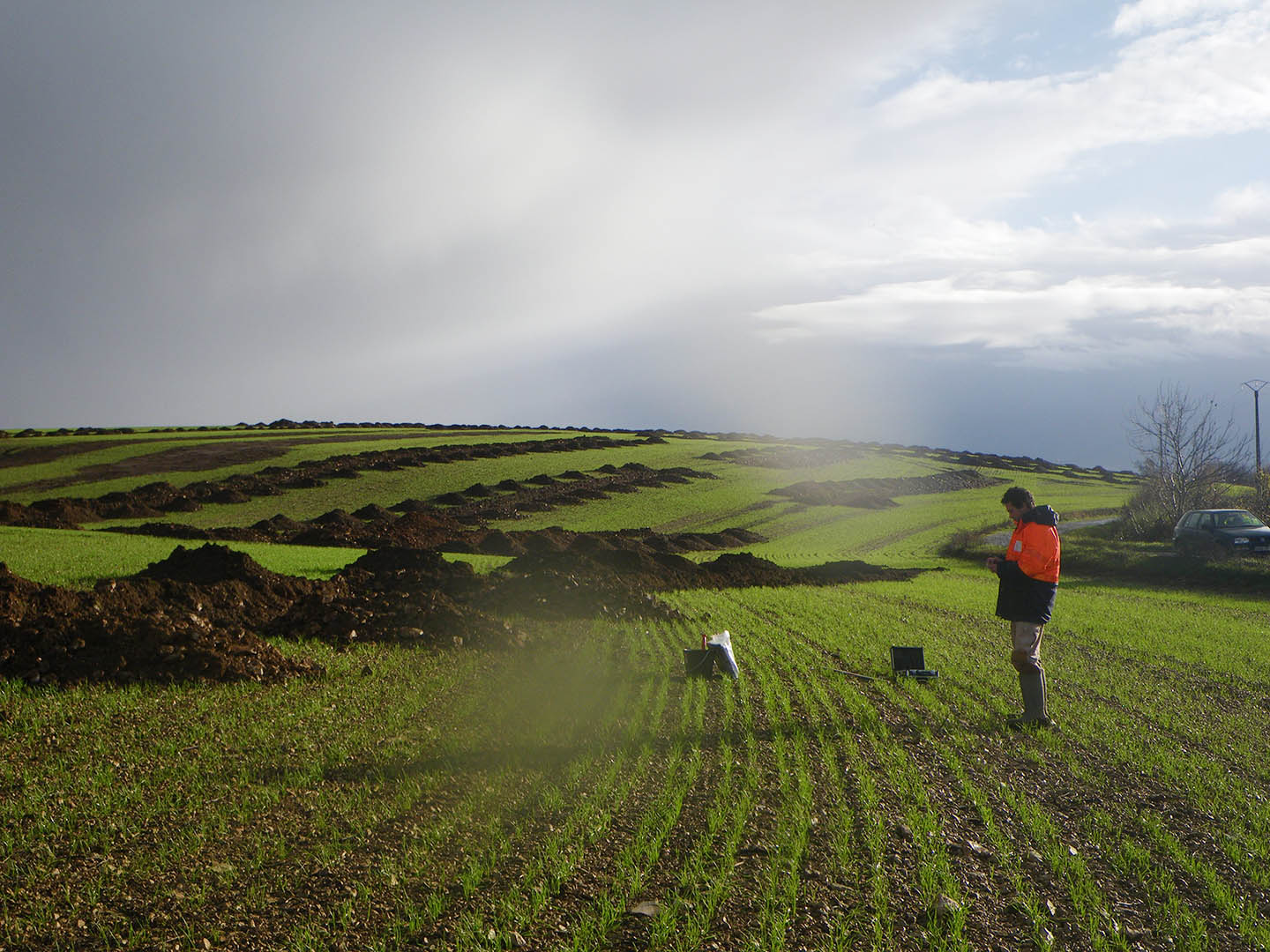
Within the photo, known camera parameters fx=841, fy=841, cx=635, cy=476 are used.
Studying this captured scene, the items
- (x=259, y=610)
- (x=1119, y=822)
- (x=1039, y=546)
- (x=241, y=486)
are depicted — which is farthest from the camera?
(x=241, y=486)

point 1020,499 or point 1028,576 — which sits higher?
point 1020,499

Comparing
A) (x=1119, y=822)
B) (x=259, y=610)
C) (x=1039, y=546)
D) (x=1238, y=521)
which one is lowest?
(x=1119, y=822)

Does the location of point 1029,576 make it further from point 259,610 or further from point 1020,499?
point 259,610

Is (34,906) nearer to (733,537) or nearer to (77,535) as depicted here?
(77,535)

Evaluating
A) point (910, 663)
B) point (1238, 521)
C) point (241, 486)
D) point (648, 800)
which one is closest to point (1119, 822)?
point (648, 800)

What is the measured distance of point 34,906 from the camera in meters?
6.26

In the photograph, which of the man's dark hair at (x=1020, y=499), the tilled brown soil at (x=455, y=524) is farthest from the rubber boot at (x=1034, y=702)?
the tilled brown soil at (x=455, y=524)

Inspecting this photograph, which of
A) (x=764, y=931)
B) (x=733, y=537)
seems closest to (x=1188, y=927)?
(x=764, y=931)

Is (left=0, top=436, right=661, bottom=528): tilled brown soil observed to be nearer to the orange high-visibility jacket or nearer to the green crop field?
the green crop field

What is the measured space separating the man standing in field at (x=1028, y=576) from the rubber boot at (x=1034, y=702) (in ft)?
0.04

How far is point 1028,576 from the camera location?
1120cm

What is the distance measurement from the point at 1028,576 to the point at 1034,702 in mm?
1832

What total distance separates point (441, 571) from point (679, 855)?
16.6m

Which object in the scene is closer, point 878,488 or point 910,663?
point 910,663
